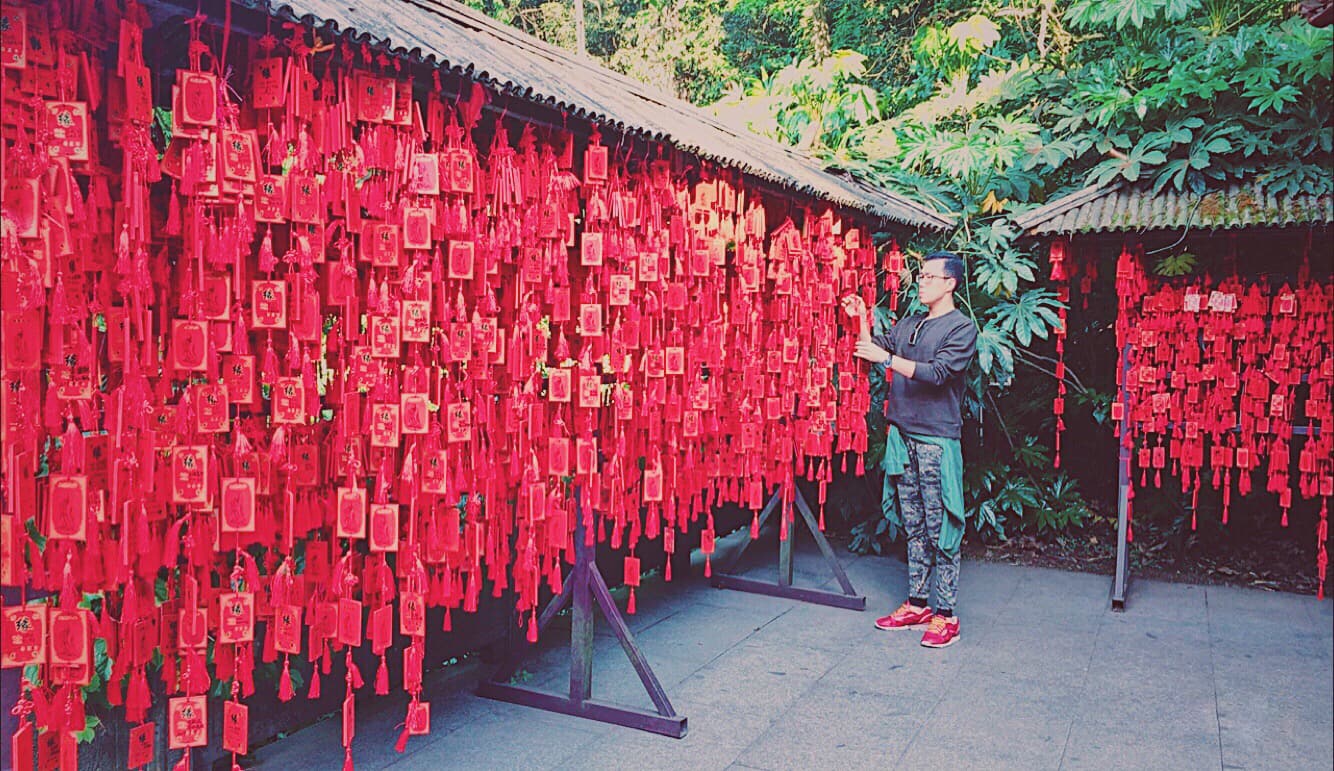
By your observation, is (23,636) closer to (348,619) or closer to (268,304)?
(348,619)

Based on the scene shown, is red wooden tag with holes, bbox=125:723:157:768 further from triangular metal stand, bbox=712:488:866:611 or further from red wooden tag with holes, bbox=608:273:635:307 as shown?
triangular metal stand, bbox=712:488:866:611

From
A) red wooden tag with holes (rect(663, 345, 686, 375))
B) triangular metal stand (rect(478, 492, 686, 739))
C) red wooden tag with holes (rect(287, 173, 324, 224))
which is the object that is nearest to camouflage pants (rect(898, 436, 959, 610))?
red wooden tag with holes (rect(663, 345, 686, 375))

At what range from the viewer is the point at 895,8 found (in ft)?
35.3

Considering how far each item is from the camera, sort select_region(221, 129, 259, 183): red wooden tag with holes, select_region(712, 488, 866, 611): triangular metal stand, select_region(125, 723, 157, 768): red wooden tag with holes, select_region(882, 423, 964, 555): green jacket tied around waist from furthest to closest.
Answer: select_region(712, 488, 866, 611): triangular metal stand < select_region(882, 423, 964, 555): green jacket tied around waist < select_region(125, 723, 157, 768): red wooden tag with holes < select_region(221, 129, 259, 183): red wooden tag with holes

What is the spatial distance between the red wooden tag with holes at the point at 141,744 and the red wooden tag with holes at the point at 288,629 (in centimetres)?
38

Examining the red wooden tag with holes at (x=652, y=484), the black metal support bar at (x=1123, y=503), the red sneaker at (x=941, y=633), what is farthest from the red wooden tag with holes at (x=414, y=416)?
the black metal support bar at (x=1123, y=503)

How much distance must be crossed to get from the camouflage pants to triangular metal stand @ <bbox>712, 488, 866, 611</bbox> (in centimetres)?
47

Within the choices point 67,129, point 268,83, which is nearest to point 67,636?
point 67,129

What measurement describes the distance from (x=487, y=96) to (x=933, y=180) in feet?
15.8

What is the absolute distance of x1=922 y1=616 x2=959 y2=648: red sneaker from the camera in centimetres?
493

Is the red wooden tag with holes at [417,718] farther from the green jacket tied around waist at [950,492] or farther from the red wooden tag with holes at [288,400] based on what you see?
the green jacket tied around waist at [950,492]

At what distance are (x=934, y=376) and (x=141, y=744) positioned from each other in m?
3.58

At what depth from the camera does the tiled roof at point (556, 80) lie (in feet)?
8.09

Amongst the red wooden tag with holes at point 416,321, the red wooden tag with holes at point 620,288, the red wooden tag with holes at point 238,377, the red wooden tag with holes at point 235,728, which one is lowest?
the red wooden tag with holes at point 235,728
